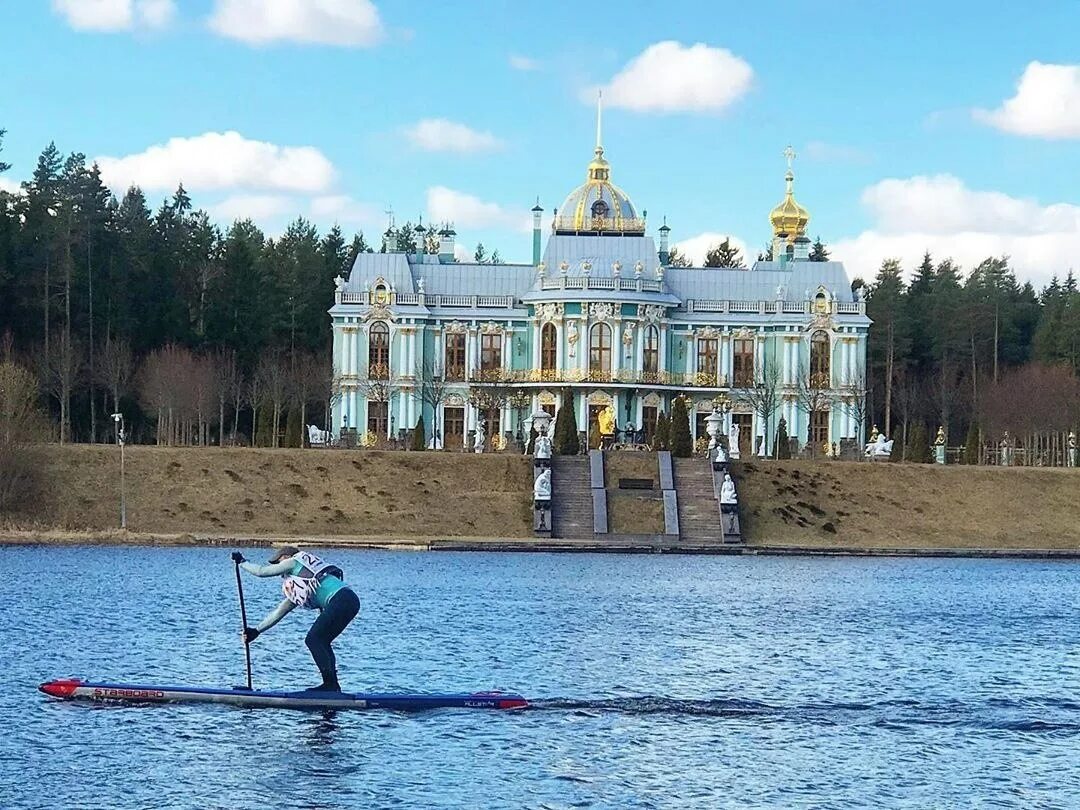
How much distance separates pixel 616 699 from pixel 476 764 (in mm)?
5790

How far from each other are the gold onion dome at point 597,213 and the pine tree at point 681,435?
19.4 metres

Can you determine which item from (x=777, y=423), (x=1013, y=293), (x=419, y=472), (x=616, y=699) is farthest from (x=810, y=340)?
(x=616, y=699)

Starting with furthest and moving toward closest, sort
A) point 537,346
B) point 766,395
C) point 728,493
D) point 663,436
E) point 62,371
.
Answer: point 537,346 < point 766,395 < point 62,371 < point 663,436 < point 728,493

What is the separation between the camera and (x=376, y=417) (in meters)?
93.2

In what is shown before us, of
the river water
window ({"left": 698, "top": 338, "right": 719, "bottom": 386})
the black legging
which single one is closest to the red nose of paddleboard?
the river water

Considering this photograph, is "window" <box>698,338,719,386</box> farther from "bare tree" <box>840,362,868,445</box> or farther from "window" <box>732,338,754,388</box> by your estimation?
"bare tree" <box>840,362,868,445</box>

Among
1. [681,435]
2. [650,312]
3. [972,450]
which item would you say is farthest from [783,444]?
[650,312]

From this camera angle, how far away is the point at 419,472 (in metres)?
75.3

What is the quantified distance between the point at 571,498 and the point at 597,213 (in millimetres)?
28270

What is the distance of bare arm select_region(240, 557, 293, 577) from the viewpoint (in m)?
26.9

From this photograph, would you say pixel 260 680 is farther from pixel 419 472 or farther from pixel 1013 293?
pixel 1013 293

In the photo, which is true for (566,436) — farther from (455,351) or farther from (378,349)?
(378,349)

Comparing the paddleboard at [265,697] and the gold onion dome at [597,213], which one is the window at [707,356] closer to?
the gold onion dome at [597,213]

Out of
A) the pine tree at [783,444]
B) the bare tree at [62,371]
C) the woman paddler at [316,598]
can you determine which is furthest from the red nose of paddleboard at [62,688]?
the bare tree at [62,371]
